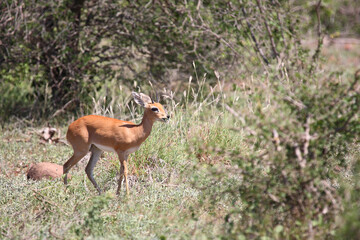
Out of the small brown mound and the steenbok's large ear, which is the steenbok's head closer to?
the steenbok's large ear

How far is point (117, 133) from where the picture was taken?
5199 millimetres

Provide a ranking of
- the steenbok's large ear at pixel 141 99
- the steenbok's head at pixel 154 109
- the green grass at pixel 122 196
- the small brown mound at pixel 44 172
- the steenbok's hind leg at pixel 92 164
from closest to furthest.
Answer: the green grass at pixel 122 196 → the steenbok's head at pixel 154 109 → the steenbok's large ear at pixel 141 99 → the steenbok's hind leg at pixel 92 164 → the small brown mound at pixel 44 172

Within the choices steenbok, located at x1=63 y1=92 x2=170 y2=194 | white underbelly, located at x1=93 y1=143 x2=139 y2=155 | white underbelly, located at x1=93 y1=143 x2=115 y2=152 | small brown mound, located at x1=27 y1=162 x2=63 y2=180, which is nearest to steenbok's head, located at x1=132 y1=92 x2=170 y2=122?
steenbok, located at x1=63 y1=92 x2=170 y2=194

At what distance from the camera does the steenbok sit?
204 inches

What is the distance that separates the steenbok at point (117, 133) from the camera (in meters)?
5.19

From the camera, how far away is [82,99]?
875 centimetres

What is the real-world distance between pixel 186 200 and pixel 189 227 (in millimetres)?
768

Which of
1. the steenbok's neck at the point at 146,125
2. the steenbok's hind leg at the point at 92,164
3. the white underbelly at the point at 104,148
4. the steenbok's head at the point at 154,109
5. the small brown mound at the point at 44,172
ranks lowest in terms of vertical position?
the small brown mound at the point at 44,172

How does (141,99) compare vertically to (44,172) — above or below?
above

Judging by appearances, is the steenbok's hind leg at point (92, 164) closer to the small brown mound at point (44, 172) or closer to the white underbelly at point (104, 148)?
the white underbelly at point (104, 148)

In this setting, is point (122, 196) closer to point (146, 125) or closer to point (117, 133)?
point (117, 133)

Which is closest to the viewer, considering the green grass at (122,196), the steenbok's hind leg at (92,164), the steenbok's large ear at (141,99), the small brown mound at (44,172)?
the green grass at (122,196)

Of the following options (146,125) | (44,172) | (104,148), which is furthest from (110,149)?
(44,172)

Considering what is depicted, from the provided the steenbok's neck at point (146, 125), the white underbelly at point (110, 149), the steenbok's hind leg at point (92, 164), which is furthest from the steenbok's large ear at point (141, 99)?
the steenbok's hind leg at point (92, 164)
